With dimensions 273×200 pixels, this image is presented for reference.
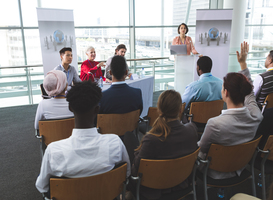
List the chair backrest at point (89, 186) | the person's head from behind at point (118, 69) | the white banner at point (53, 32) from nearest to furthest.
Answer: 1. the chair backrest at point (89, 186)
2. the person's head from behind at point (118, 69)
3. the white banner at point (53, 32)

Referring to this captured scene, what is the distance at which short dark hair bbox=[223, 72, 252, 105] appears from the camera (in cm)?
186

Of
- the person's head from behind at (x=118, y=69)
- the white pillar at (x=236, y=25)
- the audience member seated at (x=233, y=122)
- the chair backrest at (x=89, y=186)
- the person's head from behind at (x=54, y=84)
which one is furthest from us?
the white pillar at (x=236, y=25)

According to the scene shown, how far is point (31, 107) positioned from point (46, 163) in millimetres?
4814

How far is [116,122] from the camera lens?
238 centimetres

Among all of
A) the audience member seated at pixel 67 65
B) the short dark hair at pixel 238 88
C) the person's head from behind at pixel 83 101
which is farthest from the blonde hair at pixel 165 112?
the audience member seated at pixel 67 65

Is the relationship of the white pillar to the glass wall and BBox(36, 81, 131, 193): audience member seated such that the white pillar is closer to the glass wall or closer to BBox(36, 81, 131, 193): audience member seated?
the glass wall

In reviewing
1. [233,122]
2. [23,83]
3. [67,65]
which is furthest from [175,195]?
[23,83]

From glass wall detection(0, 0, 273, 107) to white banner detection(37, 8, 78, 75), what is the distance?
767mm

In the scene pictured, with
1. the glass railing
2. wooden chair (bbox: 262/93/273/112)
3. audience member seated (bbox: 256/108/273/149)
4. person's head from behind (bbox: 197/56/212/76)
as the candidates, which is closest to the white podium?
the glass railing

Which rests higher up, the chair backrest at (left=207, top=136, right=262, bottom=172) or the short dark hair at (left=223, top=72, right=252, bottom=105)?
the short dark hair at (left=223, top=72, right=252, bottom=105)

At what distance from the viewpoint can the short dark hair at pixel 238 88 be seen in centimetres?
186

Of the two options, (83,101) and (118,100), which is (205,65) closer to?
(118,100)

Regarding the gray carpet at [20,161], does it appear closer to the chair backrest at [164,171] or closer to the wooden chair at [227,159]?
the wooden chair at [227,159]

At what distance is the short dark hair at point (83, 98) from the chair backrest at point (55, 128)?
33.6 inches
